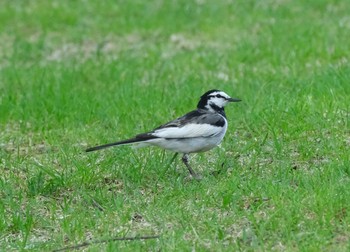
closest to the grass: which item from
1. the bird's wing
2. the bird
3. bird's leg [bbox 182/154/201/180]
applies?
bird's leg [bbox 182/154/201/180]

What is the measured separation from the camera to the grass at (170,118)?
721 cm

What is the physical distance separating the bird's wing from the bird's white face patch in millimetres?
385

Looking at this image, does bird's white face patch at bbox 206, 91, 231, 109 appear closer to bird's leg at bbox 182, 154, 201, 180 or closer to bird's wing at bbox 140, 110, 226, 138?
bird's wing at bbox 140, 110, 226, 138

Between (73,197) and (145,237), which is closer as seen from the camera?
(145,237)

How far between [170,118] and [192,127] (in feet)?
6.48

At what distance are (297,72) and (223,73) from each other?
42.7 inches

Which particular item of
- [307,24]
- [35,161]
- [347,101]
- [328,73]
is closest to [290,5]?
[307,24]

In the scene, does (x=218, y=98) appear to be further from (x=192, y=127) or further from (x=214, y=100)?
(x=192, y=127)

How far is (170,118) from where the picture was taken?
10516 millimetres

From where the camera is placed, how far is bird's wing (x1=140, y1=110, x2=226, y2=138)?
8.41 meters

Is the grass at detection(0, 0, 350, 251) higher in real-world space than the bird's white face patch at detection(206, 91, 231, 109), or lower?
lower

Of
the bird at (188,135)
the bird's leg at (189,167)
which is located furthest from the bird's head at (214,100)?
the bird's leg at (189,167)

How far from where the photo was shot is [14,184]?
859cm

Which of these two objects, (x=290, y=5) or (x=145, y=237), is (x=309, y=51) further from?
(x=145, y=237)
